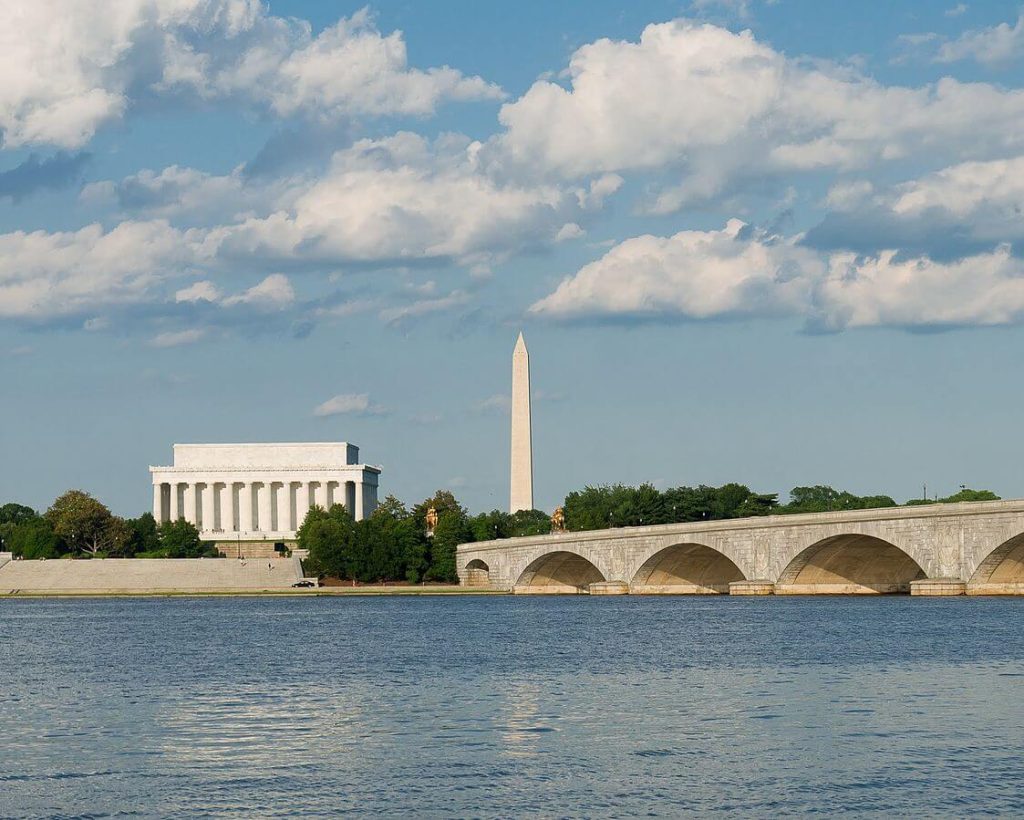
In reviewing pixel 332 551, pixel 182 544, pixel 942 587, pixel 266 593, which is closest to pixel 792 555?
pixel 942 587

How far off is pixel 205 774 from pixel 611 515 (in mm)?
139623

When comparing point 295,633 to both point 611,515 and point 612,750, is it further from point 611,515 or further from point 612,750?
point 611,515

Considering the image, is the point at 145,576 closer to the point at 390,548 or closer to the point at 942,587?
the point at 390,548

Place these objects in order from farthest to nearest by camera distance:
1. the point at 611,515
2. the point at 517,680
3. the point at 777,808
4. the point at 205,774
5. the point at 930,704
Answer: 1. the point at 611,515
2. the point at 517,680
3. the point at 930,704
4. the point at 205,774
5. the point at 777,808

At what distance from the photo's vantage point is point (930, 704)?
40.5 metres

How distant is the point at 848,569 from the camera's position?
347ft

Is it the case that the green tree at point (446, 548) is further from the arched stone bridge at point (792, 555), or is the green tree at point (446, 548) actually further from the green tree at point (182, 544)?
the green tree at point (182, 544)

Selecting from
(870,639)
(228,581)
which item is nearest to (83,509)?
(228,581)

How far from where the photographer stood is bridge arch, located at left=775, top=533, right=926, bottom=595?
100 metres

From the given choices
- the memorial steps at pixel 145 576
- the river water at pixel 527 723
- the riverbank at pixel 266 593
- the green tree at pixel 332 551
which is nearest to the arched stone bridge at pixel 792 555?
the riverbank at pixel 266 593

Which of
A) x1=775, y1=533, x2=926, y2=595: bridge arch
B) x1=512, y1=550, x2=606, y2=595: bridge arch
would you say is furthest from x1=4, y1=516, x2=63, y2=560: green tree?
x1=775, y1=533, x2=926, y2=595: bridge arch

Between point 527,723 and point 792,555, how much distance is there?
64826 millimetres

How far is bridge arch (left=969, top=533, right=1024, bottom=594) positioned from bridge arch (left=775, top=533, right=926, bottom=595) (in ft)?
28.4

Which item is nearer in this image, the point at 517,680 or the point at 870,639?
the point at 517,680
